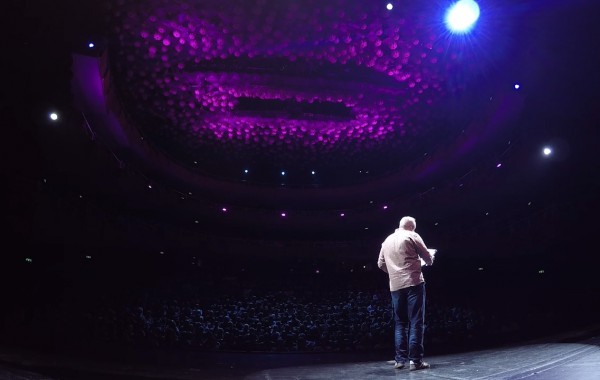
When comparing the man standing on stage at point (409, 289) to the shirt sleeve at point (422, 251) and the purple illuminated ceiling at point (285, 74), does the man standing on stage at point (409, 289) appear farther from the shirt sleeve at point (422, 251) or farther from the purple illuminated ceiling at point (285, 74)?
the purple illuminated ceiling at point (285, 74)

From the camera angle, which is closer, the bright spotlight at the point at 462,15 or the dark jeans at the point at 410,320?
the dark jeans at the point at 410,320

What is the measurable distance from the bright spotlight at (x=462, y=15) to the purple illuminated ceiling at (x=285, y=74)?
0.50ft

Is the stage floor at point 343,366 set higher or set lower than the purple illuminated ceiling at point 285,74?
lower

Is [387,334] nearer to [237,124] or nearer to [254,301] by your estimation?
[254,301]

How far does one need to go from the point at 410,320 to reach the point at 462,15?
9.62 ft

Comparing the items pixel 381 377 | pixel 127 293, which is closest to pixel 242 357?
pixel 381 377

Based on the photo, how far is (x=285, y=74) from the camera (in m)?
4.63

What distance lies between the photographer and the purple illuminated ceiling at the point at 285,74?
374cm

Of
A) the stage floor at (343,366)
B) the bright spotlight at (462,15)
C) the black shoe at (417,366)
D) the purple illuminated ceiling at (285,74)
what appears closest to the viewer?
the stage floor at (343,366)

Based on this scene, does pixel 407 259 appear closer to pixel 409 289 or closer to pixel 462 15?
pixel 409 289

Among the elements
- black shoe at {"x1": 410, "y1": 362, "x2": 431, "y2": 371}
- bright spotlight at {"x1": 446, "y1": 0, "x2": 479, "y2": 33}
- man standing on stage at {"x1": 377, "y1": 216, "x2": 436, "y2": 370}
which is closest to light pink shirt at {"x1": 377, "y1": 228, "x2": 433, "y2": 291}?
man standing on stage at {"x1": 377, "y1": 216, "x2": 436, "y2": 370}

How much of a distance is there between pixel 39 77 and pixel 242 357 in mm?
3512

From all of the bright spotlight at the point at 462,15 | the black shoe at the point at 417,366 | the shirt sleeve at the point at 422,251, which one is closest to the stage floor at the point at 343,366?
the black shoe at the point at 417,366

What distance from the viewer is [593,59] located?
391 centimetres
